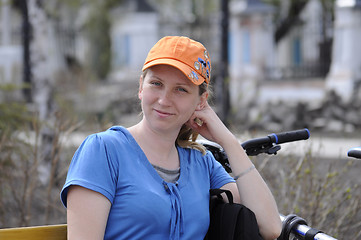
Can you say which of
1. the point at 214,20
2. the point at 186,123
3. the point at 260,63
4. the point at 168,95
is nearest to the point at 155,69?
the point at 168,95

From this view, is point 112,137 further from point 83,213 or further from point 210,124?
point 210,124

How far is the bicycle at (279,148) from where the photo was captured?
2.39 metres

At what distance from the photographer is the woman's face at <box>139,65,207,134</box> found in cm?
227

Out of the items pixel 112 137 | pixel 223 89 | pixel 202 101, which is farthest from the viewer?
pixel 223 89

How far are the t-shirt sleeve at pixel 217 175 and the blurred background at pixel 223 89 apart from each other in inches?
29.1

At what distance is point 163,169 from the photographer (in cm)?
233

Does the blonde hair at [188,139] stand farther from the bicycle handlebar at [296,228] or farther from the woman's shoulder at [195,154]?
the bicycle handlebar at [296,228]

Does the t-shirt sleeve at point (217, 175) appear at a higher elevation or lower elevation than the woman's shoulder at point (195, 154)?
lower

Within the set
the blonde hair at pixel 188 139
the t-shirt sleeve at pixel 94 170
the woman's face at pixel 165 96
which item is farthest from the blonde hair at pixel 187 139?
the t-shirt sleeve at pixel 94 170

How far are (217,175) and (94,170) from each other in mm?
657

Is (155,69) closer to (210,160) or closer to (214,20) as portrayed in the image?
(210,160)

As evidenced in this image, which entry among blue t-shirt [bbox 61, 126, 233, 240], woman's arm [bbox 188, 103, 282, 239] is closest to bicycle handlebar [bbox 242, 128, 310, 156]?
woman's arm [bbox 188, 103, 282, 239]

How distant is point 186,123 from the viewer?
2.51m

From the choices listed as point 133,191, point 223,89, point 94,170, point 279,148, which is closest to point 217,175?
point 279,148
